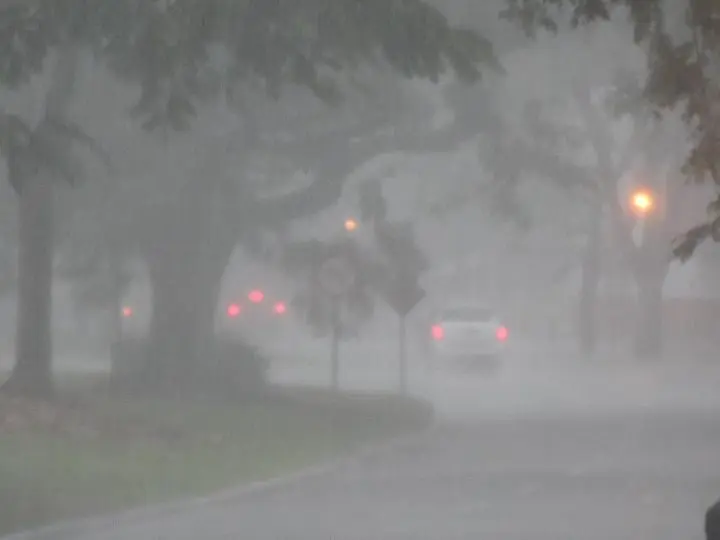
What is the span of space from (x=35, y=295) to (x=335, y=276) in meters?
5.97

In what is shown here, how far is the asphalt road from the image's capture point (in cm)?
1403

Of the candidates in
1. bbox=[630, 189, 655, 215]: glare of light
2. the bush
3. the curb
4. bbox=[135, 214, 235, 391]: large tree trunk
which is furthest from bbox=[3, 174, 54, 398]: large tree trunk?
bbox=[630, 189, 655, 215]: glare of light

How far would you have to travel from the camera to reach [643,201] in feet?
163

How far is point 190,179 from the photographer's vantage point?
27984mm

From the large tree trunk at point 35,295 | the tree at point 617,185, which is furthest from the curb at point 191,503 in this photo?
the tree at point 617,185

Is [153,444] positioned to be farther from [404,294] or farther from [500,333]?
[500,333]

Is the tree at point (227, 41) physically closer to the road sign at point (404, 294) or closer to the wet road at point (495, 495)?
the wet road at point (495, 495)

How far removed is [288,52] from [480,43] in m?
2.18

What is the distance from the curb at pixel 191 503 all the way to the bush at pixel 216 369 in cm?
557

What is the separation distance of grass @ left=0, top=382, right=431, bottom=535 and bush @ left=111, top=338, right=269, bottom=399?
30.2 inches

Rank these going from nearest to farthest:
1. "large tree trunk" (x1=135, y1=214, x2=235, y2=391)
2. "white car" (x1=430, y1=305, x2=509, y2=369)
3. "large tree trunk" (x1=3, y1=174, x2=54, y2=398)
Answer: "large tree trunk" (x1=3, y1=174, x2=54, y2=398), "large tree trunk" (x1=135, y1=214, x2=235, y2=391), "white car" (x1=430, y1=305, x2=509, y2=369)

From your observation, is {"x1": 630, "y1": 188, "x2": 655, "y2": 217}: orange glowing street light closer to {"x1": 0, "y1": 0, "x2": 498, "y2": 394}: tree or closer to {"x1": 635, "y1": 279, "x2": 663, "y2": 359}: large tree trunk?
{"x1": 635, "y1": 279, "x2": 663, "y2": 359}: large tree trunk

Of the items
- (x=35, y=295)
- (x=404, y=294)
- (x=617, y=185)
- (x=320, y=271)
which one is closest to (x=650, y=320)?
(x=617, y=185)

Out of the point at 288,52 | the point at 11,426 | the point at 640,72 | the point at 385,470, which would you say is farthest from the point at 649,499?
the point at 640,72
